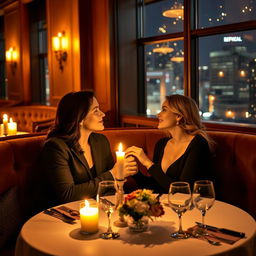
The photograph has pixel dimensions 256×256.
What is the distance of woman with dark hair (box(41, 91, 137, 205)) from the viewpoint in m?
2.44

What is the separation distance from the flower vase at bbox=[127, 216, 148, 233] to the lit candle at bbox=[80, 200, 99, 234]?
0.14m

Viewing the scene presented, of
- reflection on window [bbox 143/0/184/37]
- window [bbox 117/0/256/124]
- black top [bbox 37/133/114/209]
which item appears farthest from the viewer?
reflection on window [bbox 143/0/184/37]

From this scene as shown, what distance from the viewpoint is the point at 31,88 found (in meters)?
9.09

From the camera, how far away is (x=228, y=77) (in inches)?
175

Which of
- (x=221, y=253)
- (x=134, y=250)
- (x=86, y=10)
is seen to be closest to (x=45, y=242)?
(x=134, y=250)

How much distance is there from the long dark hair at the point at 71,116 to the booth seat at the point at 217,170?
0.93ft

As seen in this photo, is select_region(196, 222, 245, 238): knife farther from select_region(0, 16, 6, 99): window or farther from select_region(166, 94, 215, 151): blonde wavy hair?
select_region(0, 16, 6, 99): window

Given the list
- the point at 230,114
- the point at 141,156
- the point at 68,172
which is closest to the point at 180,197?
the point at 68,172

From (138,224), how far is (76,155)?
1.08 m

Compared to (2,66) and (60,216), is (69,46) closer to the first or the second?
(60,216)

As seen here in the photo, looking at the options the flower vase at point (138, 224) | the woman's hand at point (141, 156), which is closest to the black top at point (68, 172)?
the woman's hand at point (141, 156)

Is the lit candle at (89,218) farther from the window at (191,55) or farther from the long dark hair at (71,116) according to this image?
the window at (191,55)

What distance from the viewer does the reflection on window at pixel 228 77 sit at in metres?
4.19

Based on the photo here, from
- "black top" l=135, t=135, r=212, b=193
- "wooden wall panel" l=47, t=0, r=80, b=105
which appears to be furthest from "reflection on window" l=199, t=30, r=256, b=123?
"wooden wall panel" l=47, t=0, r=80, b=105
